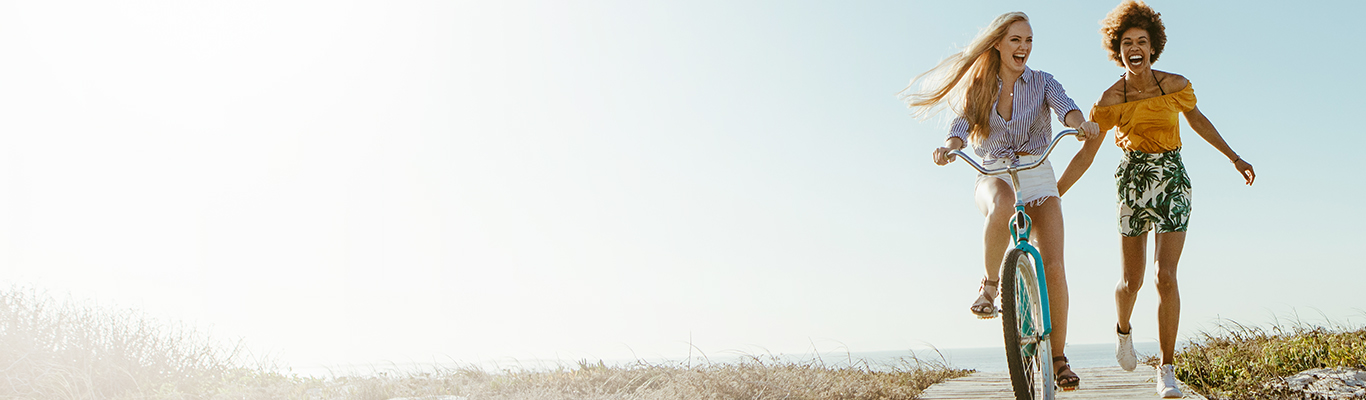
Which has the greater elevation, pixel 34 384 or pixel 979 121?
pixel 979 121

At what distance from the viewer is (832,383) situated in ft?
15.5

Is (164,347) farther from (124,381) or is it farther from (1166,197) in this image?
(1166,197)

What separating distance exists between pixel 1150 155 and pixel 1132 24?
0.63 meters

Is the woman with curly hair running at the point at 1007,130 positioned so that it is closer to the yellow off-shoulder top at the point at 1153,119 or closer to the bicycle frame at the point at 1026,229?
the bicycle frame at the point at 1026,229

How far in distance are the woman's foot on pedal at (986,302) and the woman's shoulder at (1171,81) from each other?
1.50 meters

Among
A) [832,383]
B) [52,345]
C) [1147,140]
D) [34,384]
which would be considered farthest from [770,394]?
[52,345]

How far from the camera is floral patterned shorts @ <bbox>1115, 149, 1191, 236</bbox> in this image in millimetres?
Answer: 3730

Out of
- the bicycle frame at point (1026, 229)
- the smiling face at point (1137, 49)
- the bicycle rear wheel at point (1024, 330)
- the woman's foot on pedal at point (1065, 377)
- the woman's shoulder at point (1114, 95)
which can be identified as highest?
the smiling face at point (1137, 49)

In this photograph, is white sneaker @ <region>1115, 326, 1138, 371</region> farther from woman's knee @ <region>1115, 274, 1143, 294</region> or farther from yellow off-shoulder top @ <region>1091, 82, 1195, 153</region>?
yellow off-shoulder top @ <region>1091, 82, 1195, 153</region>

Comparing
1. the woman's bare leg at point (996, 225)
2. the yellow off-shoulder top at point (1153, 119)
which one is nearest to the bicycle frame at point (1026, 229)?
the woman's bare leg at point (996, 225)

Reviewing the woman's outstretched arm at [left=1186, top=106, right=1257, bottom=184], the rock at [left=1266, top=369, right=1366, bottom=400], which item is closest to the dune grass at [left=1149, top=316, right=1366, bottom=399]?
the rock at [left=1266, top=369, right=1366, bottom=400]

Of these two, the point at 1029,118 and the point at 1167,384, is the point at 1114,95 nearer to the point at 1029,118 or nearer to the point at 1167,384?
the point at 1029,118

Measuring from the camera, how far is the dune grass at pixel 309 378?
4.52m

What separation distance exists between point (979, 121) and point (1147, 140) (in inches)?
37.3
